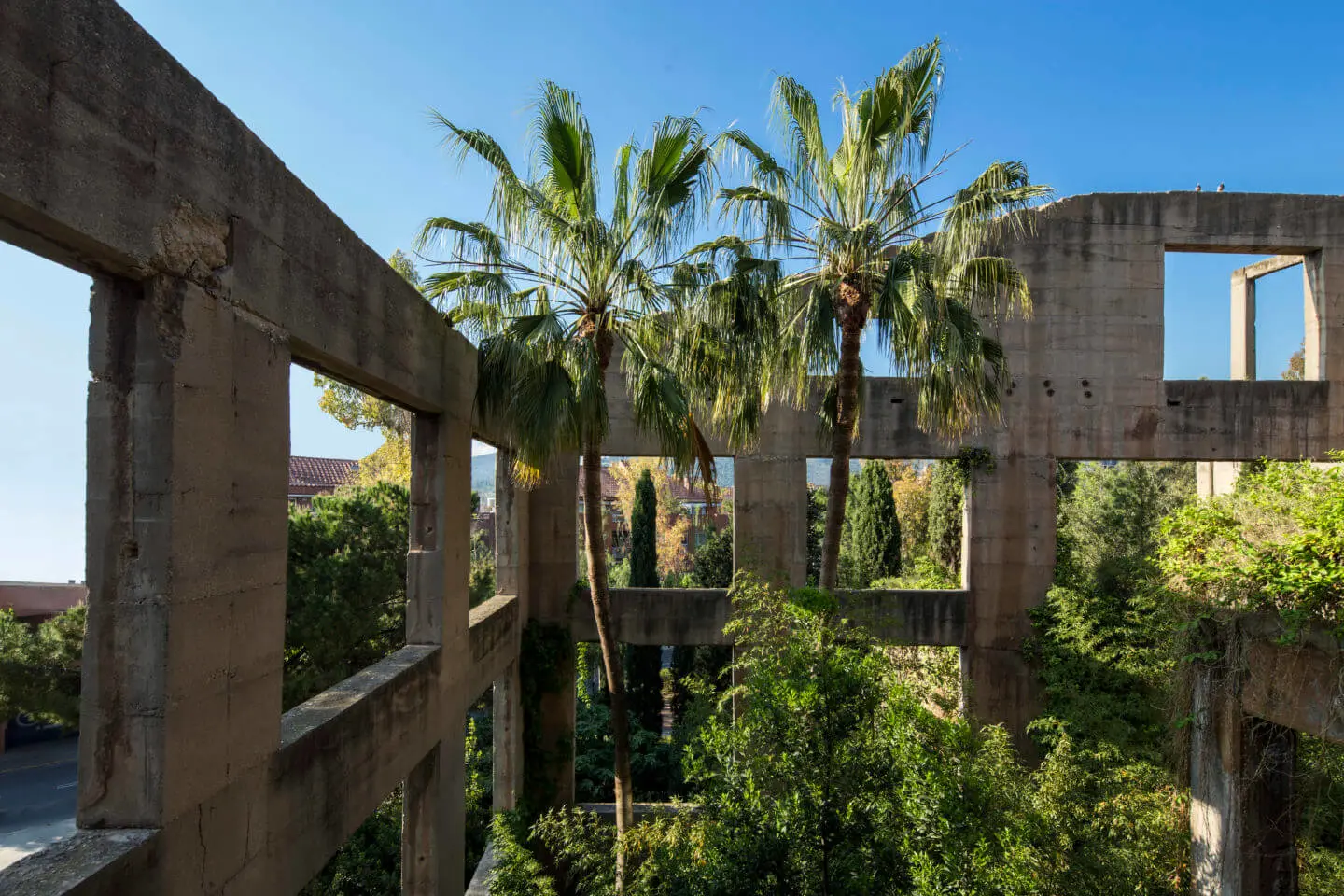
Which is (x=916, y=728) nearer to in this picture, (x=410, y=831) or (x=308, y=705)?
(x=308, y=705)

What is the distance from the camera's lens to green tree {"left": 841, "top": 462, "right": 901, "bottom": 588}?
2072cm

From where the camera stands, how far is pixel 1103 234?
11.7 metres

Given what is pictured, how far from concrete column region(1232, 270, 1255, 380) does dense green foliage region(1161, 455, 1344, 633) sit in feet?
28.2

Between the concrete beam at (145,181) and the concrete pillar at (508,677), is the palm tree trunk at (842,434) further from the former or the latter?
the concrete beam at (145,181)

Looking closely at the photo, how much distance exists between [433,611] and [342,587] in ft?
23.9

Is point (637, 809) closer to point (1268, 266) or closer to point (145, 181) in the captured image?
point (145, 181)

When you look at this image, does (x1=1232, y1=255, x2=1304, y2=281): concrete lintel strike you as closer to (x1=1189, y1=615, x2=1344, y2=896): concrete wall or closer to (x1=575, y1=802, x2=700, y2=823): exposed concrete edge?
(x1=1189, y1=615, x2=1344, y2=896): concrete wall

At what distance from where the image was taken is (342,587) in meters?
13.6

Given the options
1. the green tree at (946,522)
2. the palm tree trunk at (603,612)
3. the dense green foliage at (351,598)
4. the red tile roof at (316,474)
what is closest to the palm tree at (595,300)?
the palm tree trunk at (603,612)

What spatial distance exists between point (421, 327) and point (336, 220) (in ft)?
6.02

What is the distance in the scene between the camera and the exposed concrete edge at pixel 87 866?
2799 mm

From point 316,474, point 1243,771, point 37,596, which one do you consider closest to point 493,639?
point 1243,771

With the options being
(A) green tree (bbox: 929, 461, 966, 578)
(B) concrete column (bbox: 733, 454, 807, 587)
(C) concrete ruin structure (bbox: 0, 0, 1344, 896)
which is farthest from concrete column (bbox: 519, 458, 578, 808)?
(A) green tree (bbox: 929, 461, 966, 578)

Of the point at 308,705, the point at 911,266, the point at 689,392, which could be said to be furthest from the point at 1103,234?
the point at 308,705
